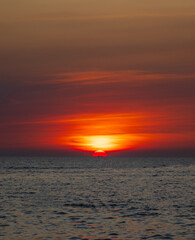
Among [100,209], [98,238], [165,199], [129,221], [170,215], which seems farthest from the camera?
[165,199]

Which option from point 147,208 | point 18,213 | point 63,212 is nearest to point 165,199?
point 147,208

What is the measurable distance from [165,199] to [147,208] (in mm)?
6992

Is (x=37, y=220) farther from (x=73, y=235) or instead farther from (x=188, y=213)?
(x=188, y=213)

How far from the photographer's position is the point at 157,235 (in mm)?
22000

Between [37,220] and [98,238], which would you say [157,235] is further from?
[37,220]

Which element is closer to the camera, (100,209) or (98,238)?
(98,238)

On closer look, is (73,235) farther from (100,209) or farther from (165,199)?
(165,199)

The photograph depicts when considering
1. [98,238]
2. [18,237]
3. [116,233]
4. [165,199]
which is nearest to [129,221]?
[116,233]

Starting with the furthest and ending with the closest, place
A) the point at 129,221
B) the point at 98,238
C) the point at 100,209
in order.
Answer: the point at 100,209 < the point at 129,221 < the point at 98,238

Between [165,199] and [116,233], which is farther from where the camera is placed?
[165,199]

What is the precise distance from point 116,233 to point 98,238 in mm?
1697

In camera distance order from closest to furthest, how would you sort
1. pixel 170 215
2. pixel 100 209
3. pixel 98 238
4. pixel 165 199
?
pixel 98 238 → pixel 170 215 → pixel 100 209 → pixel 165 199

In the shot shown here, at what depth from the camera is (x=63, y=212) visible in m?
30.2

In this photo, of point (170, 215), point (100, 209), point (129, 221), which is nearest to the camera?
point (129, 221)
